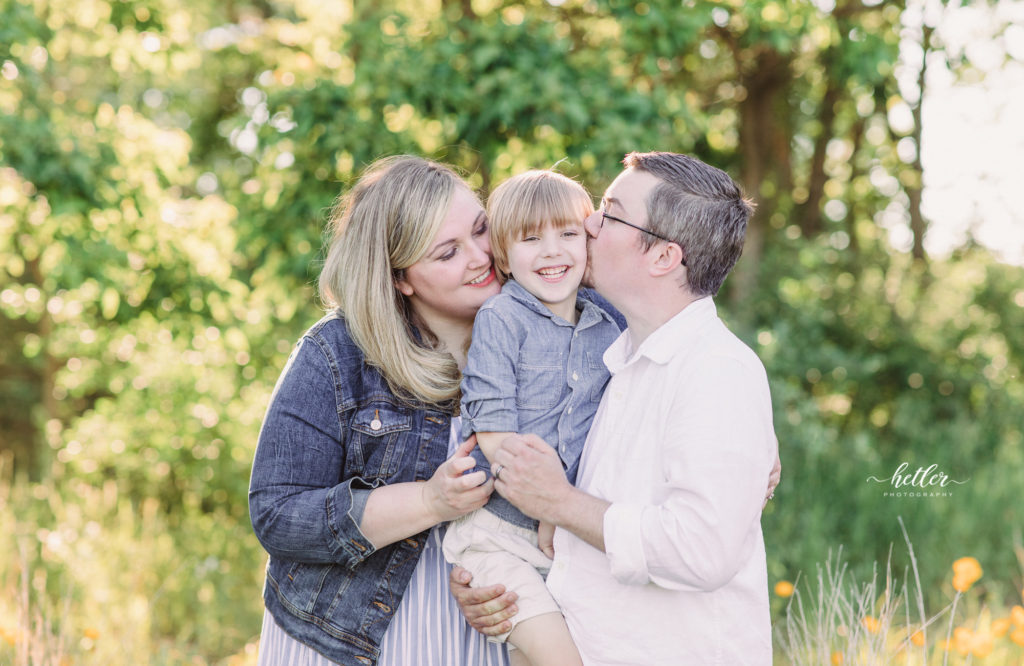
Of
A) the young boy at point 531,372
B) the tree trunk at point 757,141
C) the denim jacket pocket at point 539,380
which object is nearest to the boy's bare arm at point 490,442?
the young boy at point 531,372

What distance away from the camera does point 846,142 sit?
429 inches

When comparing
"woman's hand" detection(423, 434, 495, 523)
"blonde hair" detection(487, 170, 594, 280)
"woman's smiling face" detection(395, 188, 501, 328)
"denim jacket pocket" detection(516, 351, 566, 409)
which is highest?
"blonde hair" detection(487, 170, 594, 280)

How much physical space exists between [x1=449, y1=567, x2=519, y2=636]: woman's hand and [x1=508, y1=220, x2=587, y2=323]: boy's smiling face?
0.75 metres

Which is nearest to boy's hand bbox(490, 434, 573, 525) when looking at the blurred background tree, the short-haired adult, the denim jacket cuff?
the short-haired adult

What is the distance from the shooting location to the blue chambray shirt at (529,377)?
2.19 m

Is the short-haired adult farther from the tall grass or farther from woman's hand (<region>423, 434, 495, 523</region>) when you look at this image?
the tall grass

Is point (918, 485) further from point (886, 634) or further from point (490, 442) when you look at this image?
point (490, 442)

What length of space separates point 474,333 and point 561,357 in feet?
0.78

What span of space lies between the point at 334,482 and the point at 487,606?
19.4 inches

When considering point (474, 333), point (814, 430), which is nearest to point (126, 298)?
point (474, 333)

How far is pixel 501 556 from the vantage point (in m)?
2.17

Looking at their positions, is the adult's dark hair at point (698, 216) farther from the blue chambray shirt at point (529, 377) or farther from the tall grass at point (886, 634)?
the tall grass at point (886, 634)

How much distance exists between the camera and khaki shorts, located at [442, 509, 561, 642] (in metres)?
2.12

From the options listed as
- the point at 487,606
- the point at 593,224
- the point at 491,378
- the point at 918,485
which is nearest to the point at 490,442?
the point at 491,378
